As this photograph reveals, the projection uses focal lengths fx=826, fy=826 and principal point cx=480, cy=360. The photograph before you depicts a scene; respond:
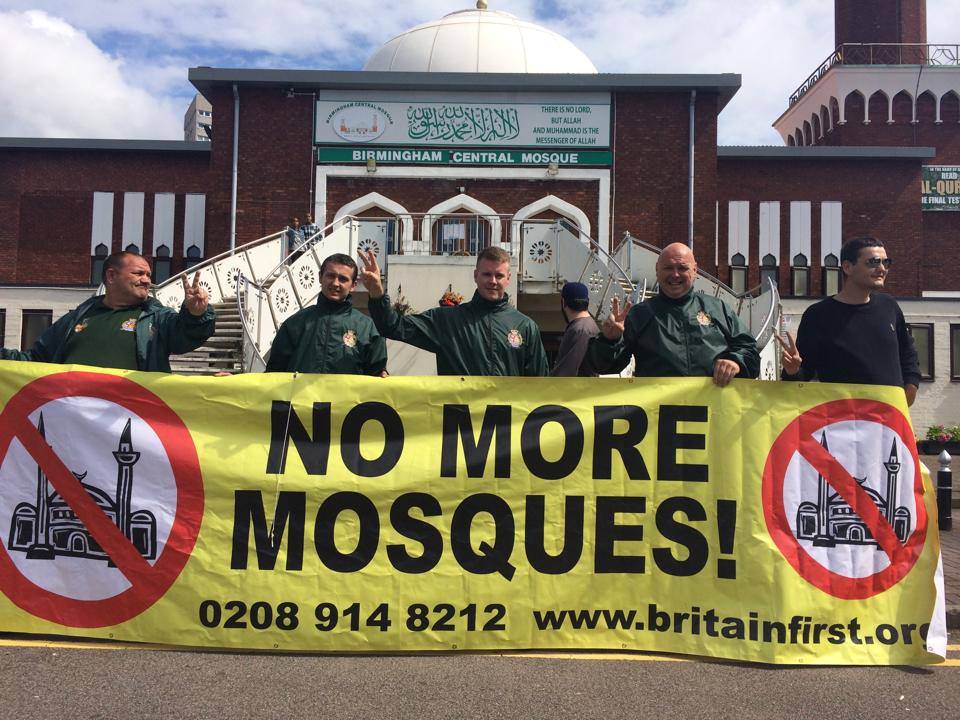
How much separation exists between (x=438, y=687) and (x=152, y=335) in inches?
111

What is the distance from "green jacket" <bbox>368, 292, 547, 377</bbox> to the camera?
5.12 metres

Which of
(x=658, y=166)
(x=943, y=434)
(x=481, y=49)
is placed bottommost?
(x=943, y=434)

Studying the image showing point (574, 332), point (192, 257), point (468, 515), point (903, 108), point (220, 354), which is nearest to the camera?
point (468, 515)

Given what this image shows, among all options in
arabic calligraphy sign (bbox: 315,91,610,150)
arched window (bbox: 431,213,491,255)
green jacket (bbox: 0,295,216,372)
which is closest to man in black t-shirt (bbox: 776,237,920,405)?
green jacket (bbox: 0,295,216,372)

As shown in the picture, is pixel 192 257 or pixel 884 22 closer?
pixel 192 257

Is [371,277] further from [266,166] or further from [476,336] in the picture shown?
[266,166]

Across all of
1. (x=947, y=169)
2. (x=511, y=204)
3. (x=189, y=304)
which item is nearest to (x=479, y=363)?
(x=189, y=304)

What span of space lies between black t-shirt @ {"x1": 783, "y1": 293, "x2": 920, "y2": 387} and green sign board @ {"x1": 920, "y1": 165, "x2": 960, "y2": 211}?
30139 mm

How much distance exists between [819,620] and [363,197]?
21.3 metres

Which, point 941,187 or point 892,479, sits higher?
point 941,187

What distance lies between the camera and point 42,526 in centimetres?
451

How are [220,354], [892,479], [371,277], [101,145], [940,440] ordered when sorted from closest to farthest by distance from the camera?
[892,479], [371,277], [220,354], [940,440], [101,145]

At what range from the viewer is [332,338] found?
5172 millimetres

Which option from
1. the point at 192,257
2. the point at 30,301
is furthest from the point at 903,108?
the point at 30,301
